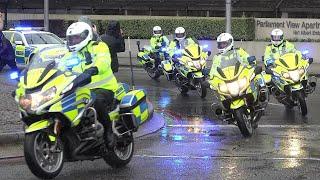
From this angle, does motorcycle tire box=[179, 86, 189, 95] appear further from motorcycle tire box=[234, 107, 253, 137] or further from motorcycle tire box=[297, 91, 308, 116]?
motorcycle tire box=[234, 107, 253, 137]

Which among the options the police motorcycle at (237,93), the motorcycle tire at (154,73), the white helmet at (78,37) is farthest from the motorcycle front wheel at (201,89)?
the white helmet at (78,37)

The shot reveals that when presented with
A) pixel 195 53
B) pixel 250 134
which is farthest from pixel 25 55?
pixel 250 134

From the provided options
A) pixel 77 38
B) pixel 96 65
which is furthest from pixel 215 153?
Result: pixel 77 38

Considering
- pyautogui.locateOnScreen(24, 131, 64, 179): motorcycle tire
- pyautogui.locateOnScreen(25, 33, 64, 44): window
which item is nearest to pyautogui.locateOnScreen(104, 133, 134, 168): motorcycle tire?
pyautogui.locateOnScreen(24, 131, 64, 179): motorcycle tire

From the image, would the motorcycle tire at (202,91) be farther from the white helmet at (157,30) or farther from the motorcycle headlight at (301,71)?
the white helmet at (157,30)

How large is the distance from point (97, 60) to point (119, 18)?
26621 millimetres

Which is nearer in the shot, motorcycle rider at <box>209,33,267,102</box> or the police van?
motorcycle rider at <box>209,33,267,102</box>

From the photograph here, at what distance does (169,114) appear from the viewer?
12.9 metres

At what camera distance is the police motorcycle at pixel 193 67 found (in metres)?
15.8

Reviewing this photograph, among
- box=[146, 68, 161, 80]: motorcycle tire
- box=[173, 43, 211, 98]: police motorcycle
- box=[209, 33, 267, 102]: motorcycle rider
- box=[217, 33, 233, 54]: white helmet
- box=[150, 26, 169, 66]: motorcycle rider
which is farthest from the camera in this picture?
box=[146, 68, 161, 80]: motorcycle tire

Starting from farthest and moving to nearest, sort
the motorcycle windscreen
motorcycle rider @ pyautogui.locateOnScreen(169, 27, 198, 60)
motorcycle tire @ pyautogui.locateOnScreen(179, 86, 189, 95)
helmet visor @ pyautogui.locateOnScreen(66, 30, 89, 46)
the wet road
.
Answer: motorcycle tire @ pyautogui.locateOnScreen(179, 86, 189, 95), motorcycle rider @ pyautogui.locateOnScreen(169, 27, 198, 60), the motorcycle windscreen, the wet road, helmet visor @ pyautogui.locateOnScreen(66, 30, 89, 46)

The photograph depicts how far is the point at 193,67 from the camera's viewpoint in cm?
1580

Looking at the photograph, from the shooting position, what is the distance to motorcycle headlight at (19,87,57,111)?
6.54 m

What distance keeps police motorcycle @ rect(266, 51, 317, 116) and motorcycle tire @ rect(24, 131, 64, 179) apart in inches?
260
